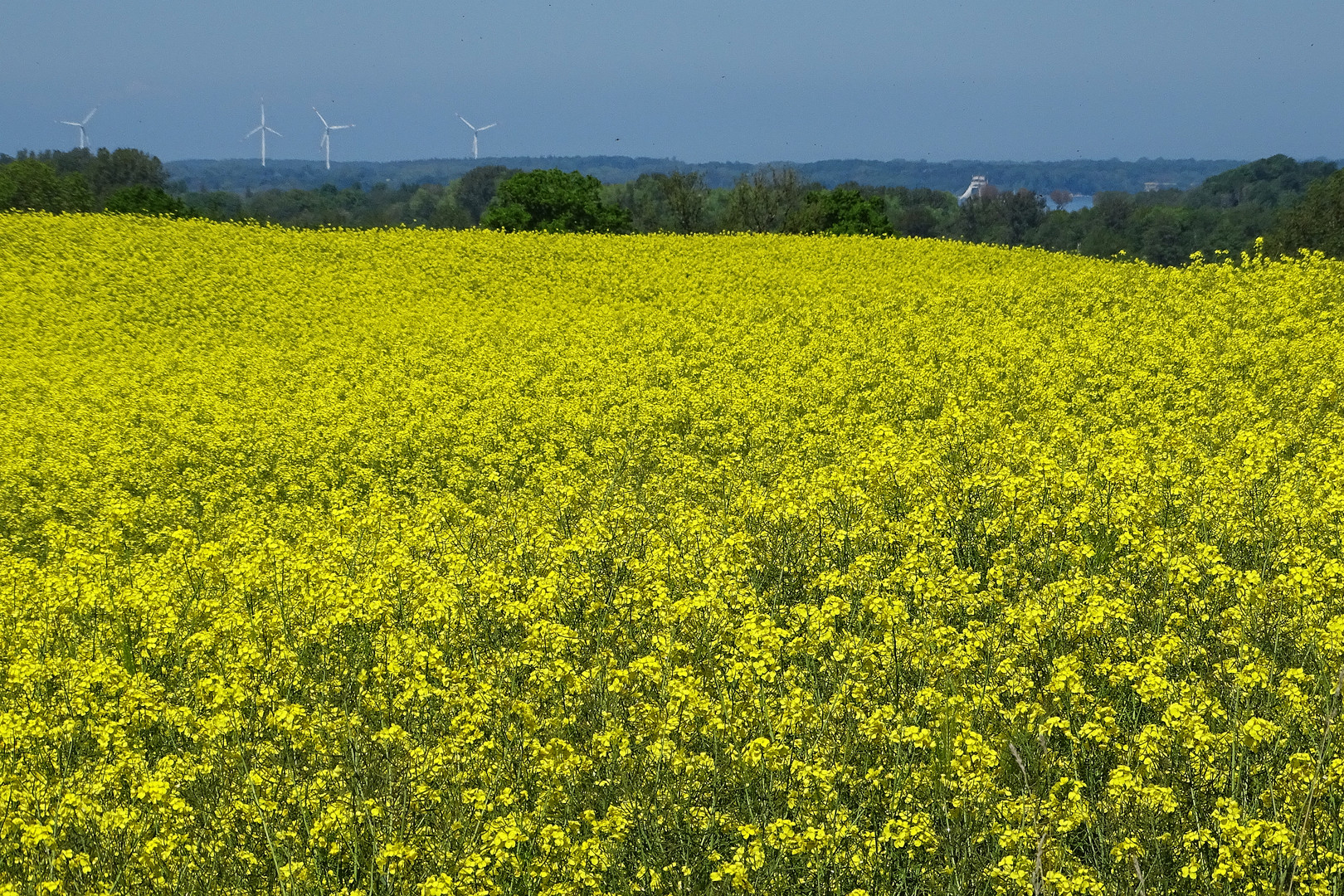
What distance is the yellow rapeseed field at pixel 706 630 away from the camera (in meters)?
5.54

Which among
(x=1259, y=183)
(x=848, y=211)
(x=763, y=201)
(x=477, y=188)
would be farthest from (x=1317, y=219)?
(x=477, y=188)

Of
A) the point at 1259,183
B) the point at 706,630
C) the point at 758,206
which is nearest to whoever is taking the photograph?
the point at 706,630

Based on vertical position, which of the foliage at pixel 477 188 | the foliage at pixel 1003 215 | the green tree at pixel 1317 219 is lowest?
the green tree at pixel 1317 219

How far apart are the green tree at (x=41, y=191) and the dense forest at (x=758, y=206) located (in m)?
0.08

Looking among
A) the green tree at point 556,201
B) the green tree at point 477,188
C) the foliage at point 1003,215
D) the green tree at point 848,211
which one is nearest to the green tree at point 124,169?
the green tree at point 477,188

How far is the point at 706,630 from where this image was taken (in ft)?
25.3

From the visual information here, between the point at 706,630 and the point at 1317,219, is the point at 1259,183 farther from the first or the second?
the point at 706,630

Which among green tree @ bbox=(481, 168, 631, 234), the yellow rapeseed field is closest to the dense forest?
green tree @ bbox=(481, 168, 631, 234)

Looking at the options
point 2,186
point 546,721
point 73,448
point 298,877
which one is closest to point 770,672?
point 546,721

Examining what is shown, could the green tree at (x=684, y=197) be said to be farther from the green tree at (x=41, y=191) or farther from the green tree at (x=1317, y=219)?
the green tree at (x=1317, y=219)

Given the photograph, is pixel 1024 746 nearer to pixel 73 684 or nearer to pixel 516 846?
pixel 516 846

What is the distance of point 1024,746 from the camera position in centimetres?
624

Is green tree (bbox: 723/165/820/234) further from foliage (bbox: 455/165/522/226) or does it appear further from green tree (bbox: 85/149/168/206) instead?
foliage (bbox: 455/165/522/226)

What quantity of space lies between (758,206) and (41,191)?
1502 inches
